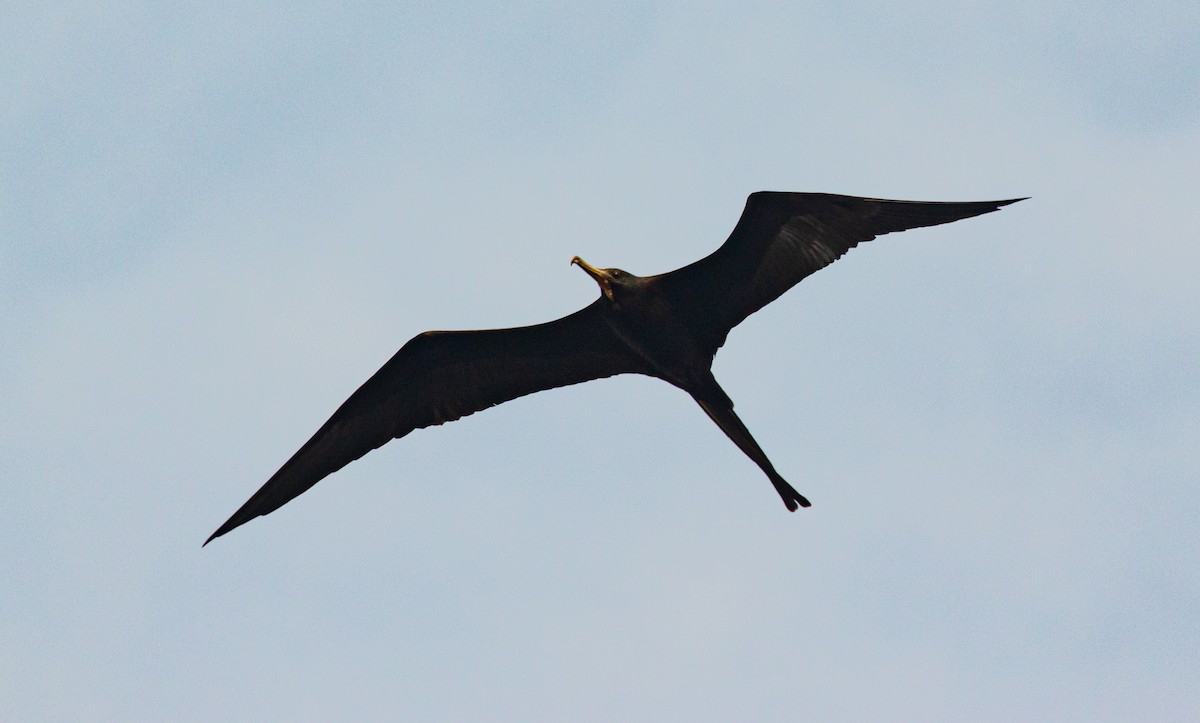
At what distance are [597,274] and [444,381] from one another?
218 cm

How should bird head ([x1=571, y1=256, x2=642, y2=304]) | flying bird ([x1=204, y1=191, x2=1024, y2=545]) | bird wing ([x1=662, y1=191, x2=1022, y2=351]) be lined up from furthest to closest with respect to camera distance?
bird head ([x1=571, y1=256, x2=642, y2=304]) → flying bird ([x1=204, y1=191, x2=1024, y2=545]) → bird wing ([x1=662, y1=191, x2=1022, y2=351])

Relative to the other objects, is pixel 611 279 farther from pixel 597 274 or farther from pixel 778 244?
pixel 778 244

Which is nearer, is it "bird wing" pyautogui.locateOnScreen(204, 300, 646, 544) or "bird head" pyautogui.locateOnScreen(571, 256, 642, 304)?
"bird head" pyautogui.locateOnScreen(571, 256, 642, 304)

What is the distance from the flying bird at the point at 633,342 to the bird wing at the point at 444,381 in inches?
0.4

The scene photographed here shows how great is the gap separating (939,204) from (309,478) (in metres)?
6.97

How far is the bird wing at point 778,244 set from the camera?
14.6m

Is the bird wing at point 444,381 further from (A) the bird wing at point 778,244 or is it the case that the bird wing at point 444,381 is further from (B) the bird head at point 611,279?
(A) the bird wing at point 778,244

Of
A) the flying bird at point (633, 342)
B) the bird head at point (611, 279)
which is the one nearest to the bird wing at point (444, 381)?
the flying bird at point (633, 342)

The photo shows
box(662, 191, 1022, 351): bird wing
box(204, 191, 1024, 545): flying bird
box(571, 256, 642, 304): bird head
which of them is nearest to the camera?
box(662, 191, 1022, 351): bird wing

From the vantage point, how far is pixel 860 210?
14.8 m

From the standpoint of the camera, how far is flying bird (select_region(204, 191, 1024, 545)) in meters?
14.9

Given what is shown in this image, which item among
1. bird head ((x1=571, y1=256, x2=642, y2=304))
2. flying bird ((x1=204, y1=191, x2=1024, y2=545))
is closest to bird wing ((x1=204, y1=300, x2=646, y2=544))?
flying bird ((x1=204, y1=191, x2=1024, y2=545))

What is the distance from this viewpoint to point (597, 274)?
50.2 ft

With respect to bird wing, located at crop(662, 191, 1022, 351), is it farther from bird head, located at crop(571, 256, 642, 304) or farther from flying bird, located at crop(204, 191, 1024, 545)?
bird head, located at crop(571, 256, 642, 304)
